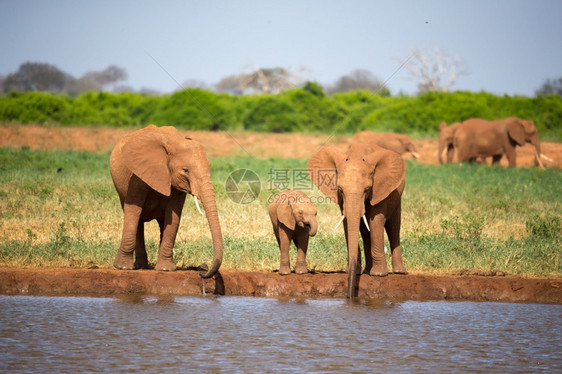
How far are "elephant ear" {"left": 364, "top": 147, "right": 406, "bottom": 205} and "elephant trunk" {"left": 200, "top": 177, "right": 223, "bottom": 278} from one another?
206cm

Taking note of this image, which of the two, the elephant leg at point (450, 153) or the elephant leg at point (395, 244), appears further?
the elephant leg at point (450, 153)

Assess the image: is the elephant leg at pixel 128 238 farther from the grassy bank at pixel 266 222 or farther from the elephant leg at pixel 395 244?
the elephant leg at pixel 395 244

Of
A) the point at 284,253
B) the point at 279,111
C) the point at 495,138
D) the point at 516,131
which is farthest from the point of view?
the point at 279,111

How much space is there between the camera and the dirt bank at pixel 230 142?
31609 mm

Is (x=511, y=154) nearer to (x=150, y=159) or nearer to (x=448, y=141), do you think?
(x=448, y=141)

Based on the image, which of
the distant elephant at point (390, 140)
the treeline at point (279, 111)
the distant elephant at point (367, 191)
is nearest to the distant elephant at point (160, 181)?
the distant elephant at point (367, 191)

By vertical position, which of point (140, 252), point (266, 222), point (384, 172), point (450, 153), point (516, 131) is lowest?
point (140, 252)

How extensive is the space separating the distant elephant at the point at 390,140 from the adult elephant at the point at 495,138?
76.4 inches

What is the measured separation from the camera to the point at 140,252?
12141mm

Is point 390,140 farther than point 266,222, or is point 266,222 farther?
point 390,140

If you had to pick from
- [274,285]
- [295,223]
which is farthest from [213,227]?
[295,223]

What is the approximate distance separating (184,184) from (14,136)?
71.9ft

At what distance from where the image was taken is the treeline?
43719mm

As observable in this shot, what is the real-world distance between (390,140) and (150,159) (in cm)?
2169
